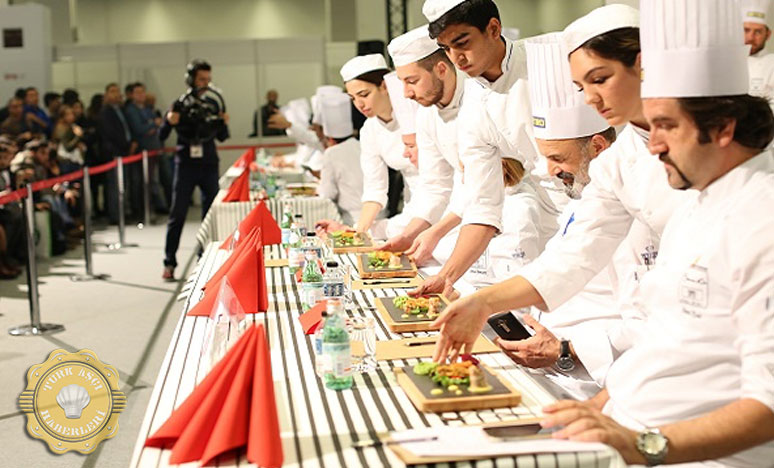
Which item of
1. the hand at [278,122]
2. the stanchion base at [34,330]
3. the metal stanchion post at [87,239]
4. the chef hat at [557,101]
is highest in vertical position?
the hand at [278,122]

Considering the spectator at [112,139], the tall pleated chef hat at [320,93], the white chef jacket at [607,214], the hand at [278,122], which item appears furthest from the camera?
the spectator at [112,139]

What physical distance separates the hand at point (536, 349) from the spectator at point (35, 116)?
7.63 metres

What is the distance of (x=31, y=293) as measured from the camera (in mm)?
4746

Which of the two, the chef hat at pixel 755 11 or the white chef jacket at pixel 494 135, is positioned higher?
the chef hat at pixel 755 11

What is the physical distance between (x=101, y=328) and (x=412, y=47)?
8.61 feet

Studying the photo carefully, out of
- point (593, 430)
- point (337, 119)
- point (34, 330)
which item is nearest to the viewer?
point (593, 430)

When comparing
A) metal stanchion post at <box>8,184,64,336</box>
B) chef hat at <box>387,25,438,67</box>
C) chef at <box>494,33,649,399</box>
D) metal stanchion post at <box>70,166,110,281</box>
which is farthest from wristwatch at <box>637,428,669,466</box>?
metal stanchion post at <box>70,166,110,281</box>

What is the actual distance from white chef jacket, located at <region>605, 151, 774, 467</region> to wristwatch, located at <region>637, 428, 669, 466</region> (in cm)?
14

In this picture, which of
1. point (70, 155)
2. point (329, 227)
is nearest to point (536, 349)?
point (329, 227)

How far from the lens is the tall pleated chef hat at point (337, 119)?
5.72 metres

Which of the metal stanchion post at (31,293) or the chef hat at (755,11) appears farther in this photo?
the metal stanchion post at (31,293)

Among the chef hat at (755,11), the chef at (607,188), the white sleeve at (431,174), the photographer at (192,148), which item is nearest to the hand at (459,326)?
the chef at (607,188)

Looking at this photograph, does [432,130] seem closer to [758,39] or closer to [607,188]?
[758,39]

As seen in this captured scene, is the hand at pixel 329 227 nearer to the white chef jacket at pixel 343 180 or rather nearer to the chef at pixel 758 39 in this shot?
the white chef jacket at pixel 343 180
